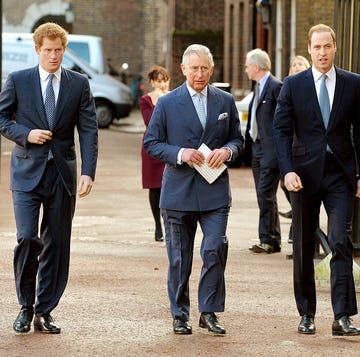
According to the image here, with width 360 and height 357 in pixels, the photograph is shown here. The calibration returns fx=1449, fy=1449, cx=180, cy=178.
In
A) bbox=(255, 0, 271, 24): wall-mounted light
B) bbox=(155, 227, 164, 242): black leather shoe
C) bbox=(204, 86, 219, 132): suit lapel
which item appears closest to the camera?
bbox=(204, 86, 219, 132): suit lapel

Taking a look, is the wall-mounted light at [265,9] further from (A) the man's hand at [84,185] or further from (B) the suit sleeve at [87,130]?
(A) the man's hand at [84,185]

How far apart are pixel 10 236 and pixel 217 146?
5.80m

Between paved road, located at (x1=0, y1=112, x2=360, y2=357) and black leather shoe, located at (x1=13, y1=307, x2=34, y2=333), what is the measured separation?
5cm

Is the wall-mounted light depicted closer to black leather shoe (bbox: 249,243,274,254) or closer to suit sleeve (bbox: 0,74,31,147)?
black leather shoe (bbox: 249,243,274,254)

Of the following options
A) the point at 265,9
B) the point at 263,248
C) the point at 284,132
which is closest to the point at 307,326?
the point at 284,132

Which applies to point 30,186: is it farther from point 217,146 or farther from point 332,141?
point 332,141

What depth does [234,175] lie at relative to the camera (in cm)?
2288

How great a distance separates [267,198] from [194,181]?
14.8 ft

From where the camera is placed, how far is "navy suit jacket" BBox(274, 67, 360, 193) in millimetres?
8500

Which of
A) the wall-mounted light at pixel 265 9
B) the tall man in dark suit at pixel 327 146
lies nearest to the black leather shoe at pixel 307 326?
the tall man in dark suit at pixel 327 146

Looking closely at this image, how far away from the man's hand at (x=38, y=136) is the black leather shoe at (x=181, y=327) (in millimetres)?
1331

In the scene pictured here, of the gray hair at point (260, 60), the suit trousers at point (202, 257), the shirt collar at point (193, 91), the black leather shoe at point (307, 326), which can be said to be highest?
the shirt collar at point (193, 91)

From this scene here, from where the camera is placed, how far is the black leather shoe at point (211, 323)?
8578 millimetres

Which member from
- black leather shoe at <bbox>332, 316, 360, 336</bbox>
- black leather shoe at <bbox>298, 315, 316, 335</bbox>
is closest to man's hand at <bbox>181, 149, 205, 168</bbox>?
black leather shoe at <bbox>298, 315, 316, 335</bbox>
